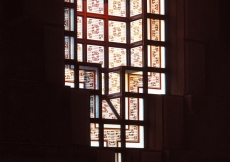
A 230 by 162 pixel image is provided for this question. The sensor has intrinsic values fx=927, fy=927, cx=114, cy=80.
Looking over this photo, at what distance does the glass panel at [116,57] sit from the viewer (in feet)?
33.3

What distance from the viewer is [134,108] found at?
10055mm

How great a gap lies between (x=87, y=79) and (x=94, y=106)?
0.30 meters

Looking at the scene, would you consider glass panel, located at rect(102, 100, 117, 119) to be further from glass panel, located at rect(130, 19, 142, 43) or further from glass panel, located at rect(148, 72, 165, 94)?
glass panel, located at rect(130, 19, 142, 43)

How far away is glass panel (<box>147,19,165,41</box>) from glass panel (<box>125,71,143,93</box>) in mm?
445

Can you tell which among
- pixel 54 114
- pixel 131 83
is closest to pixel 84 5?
pixel 131 83

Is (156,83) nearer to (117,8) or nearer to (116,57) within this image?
(116,57)

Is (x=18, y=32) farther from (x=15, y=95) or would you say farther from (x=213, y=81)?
(x=213, y=81)

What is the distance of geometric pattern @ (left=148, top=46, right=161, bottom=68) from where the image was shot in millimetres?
10203

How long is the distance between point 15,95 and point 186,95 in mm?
2066

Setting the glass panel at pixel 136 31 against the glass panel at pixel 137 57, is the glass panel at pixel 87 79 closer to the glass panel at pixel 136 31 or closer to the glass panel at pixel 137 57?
the glass panel at pixel 137 57

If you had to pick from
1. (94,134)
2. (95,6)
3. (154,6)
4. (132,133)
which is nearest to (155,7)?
(154,6)

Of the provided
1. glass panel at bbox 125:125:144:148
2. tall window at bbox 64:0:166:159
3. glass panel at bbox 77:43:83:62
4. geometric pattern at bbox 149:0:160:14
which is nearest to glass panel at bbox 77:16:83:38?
tall window at bbox 64:0:166:159

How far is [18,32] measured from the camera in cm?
903

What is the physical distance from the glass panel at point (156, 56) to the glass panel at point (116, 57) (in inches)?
11.3
